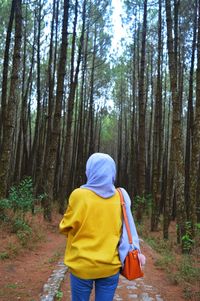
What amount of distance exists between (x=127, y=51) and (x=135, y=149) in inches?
214

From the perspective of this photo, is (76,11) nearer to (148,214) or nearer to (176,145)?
(176,145)

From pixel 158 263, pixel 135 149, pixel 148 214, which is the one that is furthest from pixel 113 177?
pixel 135 149

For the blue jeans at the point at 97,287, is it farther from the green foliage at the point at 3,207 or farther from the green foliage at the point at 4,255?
the green foliage at the point at 3,207

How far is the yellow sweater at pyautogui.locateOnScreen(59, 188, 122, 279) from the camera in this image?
245 centimetres

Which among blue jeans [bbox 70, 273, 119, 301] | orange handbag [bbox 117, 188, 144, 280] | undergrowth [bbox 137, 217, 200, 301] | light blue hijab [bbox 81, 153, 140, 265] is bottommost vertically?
undergrowth [bbox 137, 217, 200, 301]

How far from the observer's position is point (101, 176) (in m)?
2.60

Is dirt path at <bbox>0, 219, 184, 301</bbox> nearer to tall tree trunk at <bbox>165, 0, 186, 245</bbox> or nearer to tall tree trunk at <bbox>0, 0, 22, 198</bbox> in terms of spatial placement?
tall tree trunk at <bbox>165, 0, 186, 245</bbox>

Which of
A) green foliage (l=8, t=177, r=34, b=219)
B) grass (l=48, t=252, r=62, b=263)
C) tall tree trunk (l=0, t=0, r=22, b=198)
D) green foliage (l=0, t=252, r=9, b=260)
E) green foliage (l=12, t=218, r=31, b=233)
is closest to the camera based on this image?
green foliage (l=0, t=252, r=9, b=260)

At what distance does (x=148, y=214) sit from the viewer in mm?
18344

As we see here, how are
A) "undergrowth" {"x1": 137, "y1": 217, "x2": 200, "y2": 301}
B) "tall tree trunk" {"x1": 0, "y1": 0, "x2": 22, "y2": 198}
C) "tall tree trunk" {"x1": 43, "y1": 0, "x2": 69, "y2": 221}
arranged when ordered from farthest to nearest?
1. "tall tree trunk" {"x1": 43, "y1": 0, "x2": 69, "y2": 221}
2. "tall tree trunk" {"x1": 0, "y1": 0, "x2": 22, "y2": 198}
3. "undergrowth" {"x1": 137, "y1": 217, "x2": 200, "y2": 301}

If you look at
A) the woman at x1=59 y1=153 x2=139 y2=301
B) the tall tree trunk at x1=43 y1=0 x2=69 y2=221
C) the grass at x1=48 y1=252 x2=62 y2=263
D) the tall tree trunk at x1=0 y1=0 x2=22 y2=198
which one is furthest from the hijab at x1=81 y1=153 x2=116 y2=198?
the tall tree trunk at x1=43 y1=0 x2=69 y2=221

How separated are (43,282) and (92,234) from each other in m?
3.22

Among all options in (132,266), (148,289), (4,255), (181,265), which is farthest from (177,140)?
(132,266)

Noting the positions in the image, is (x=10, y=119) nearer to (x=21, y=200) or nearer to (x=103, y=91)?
(x=21, y=200)
